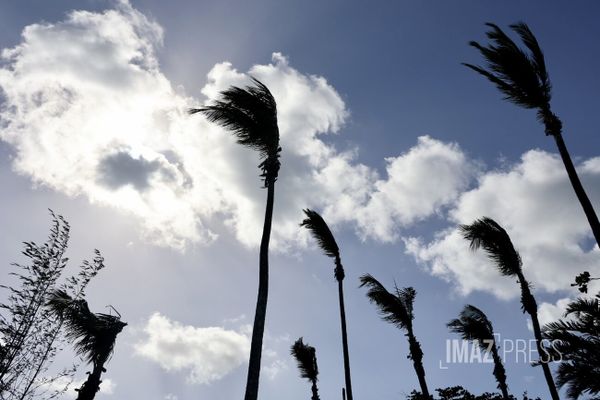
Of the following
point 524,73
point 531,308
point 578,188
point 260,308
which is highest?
point 524,73

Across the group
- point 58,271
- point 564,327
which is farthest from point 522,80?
point 58,271

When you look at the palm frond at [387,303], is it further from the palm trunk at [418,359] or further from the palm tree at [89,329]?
the palm tree at [89,329]

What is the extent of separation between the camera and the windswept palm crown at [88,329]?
12625mm

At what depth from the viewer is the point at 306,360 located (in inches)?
948

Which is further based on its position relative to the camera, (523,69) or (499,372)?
(499,372)

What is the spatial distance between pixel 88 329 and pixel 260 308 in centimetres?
733

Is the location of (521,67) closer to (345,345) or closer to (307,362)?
(345,345)

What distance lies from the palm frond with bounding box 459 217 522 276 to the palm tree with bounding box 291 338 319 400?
12364mm

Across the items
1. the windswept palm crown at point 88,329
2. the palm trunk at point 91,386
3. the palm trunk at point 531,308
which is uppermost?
the palm trunk at point 531,308

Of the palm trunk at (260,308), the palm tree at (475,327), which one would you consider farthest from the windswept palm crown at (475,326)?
the palm trunk at (260,308)

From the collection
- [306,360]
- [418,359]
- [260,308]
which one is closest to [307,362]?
[306,360]

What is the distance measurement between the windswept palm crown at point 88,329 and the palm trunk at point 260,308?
688cm

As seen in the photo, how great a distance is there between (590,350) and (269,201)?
823cm

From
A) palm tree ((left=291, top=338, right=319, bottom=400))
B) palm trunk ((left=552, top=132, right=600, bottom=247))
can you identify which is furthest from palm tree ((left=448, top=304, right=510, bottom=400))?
palm trunk ((left=552, top=132, right=600, bottom=247))
